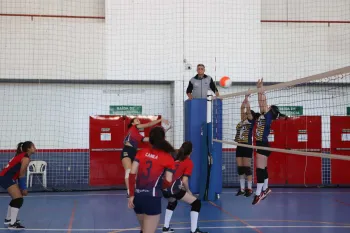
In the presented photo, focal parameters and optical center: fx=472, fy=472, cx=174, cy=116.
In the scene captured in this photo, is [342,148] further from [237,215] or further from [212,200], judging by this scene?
[237,215]

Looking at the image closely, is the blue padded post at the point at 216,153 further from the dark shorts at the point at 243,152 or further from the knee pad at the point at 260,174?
the knee pad at the point at 260,174

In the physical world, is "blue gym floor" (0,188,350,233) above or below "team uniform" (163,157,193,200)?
below

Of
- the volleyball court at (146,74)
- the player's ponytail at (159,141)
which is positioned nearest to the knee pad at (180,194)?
the player's ponytail at (159,141)

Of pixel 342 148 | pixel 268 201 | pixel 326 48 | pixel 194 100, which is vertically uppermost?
pixel 326 48

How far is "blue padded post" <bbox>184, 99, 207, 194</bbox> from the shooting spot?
11.7m

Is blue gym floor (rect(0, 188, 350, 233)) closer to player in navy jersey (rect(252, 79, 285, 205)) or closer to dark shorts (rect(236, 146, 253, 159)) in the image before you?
player in navy jersey (rect(252, 79, 285, 205))

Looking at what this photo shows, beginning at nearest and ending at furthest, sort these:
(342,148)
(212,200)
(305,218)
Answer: (305,218) < (212,200) < (342,148)

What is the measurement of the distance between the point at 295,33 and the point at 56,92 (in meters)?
7.64

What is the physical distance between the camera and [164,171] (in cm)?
553

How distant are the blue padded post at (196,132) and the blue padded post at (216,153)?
0.36 metres

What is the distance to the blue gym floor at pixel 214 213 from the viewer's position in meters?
8.53

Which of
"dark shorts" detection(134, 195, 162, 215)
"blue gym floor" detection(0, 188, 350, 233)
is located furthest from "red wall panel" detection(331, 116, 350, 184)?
"dark shorts" detection(134, 195, 162, 215)

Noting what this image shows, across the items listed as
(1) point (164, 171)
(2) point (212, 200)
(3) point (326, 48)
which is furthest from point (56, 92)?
(1) point (164, 171)

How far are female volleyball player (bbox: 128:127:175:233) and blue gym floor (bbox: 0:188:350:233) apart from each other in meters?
2.93
